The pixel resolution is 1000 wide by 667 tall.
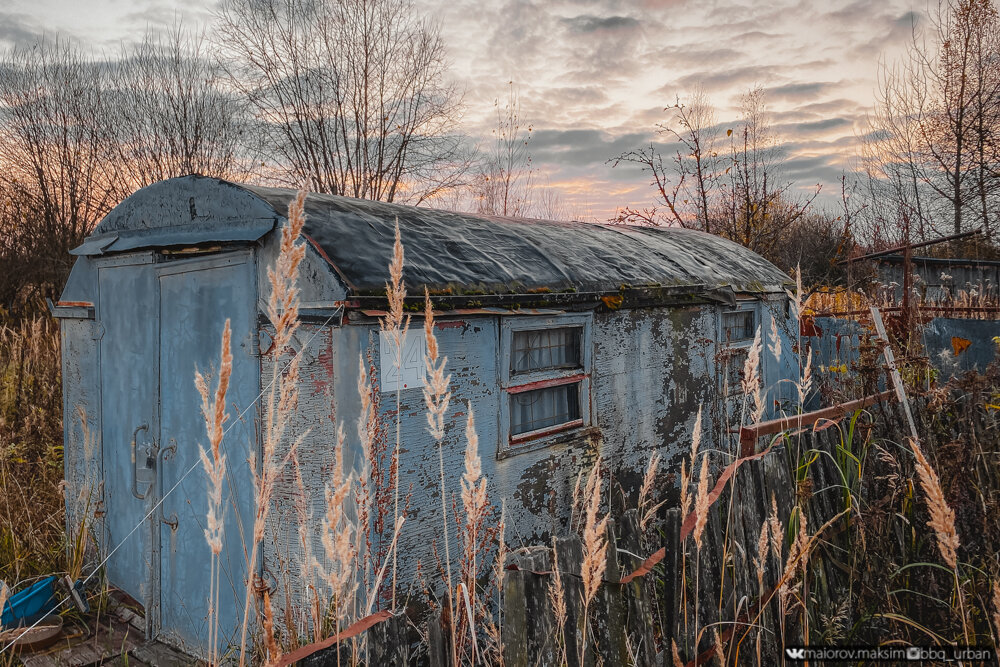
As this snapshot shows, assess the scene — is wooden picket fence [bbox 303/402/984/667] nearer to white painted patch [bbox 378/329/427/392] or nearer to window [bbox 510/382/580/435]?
white painted patch [bbox 378/329/427/392]

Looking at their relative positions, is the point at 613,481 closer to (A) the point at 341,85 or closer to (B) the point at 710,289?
(B) the point at 710,289

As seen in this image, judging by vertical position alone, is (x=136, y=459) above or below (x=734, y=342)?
below

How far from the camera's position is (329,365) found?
12.1 feet

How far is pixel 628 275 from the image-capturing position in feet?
18.5

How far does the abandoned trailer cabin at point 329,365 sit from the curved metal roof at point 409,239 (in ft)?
0.07

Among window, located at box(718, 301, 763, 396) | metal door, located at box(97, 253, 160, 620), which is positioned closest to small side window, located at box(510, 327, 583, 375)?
window, located at box(718, 301, 763, 396)

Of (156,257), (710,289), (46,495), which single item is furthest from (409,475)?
(46,495)

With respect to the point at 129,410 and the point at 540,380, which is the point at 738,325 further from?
the point at 129,410

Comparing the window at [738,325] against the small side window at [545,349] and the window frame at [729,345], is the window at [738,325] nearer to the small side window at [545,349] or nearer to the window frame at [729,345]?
the window frame at [729,345]

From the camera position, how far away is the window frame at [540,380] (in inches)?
173

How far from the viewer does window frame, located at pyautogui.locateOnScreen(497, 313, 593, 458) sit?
173 inches

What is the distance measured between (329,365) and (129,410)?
91.7 inches

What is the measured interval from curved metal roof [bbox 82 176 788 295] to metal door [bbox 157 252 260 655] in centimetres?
32

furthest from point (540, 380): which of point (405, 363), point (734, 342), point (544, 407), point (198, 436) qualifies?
point (734, 342)
